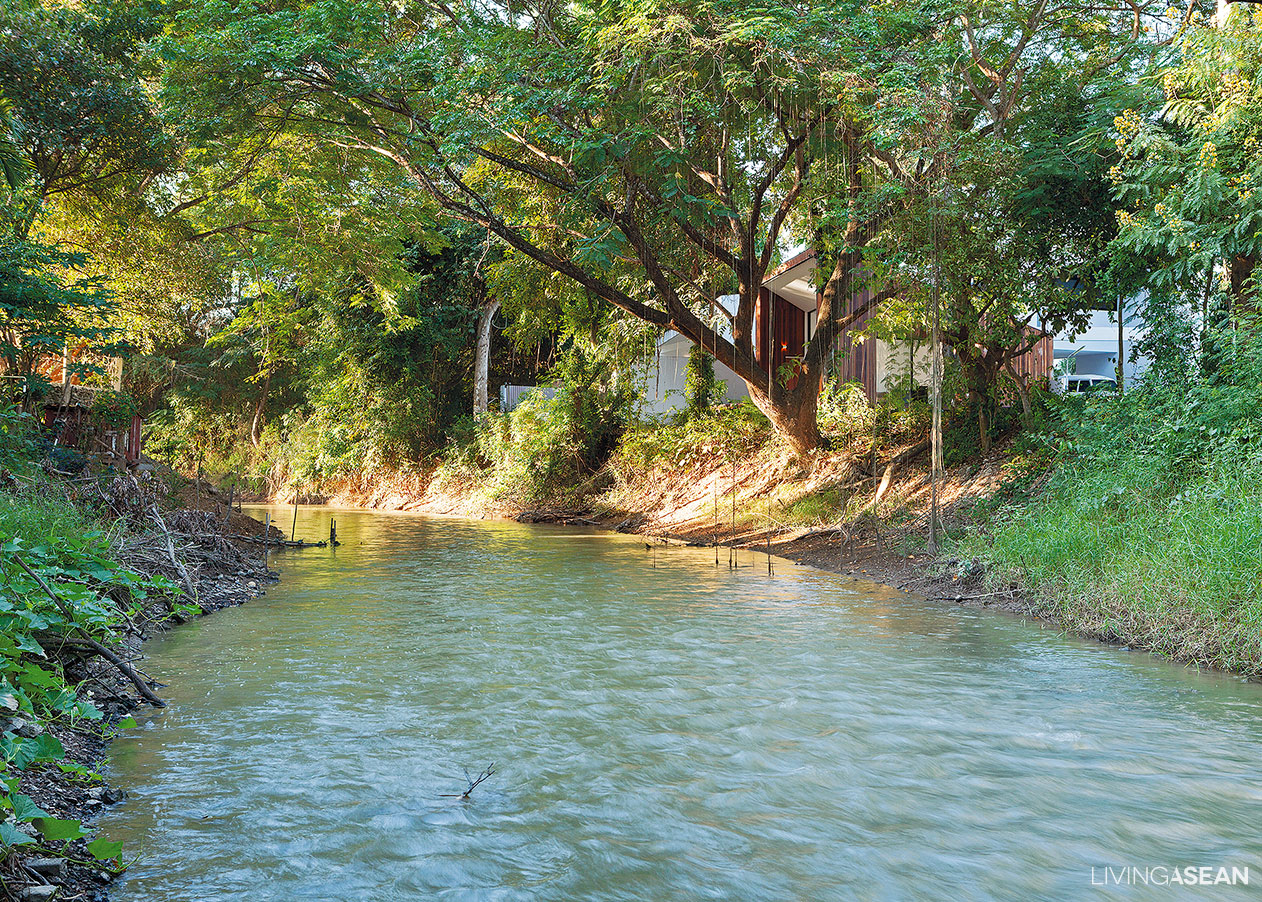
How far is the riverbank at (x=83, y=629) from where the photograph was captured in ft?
10.3

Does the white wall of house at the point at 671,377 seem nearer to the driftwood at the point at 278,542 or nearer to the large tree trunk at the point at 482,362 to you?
the large tree trunk at the point at 482,362

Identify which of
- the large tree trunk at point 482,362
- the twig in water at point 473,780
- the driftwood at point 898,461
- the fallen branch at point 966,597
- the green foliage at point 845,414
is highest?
the large tree trunk at point 482,362

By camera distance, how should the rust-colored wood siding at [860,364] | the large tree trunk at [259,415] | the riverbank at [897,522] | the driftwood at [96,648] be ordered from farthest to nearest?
the large tree trunk at [259,415] → the rust-colored wood siding at [860,364] → the riverbank at [897,522] → the driftwood at [96,648]

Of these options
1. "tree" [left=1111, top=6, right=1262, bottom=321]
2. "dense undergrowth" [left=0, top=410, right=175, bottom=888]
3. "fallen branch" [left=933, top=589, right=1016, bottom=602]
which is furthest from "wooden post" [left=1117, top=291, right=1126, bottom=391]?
"dense undergrowth" [left=0, top=410, right=175, bottom=888]

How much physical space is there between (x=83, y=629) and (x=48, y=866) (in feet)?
6.47

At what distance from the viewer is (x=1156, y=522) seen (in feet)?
26.1

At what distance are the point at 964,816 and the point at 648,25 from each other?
9.01 meters

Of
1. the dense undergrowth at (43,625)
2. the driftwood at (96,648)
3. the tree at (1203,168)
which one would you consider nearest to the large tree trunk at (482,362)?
the dense undergrowth at (43,625)

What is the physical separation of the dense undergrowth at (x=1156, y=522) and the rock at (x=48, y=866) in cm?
665

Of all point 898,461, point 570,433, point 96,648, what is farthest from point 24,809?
point 570,433

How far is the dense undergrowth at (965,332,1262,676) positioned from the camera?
21.6 feet

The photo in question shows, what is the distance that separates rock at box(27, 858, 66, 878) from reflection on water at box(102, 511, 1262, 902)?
0.70 ft

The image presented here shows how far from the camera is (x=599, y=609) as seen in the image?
343 inches

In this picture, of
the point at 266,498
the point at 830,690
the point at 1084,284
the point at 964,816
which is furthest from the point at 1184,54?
the point at 266,498
